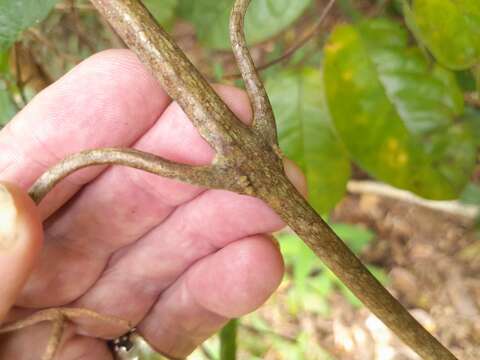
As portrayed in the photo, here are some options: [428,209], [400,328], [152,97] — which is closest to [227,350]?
[400,328]

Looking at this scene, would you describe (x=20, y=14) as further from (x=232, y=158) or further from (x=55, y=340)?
(x=55, y=340)

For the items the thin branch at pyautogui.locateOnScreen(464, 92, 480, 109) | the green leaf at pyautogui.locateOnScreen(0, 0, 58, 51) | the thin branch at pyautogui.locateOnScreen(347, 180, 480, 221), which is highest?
the green leaf at pyautogui.locateOnScreen(0, 0, 58, 51)

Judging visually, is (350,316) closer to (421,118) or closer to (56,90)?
(421,118)

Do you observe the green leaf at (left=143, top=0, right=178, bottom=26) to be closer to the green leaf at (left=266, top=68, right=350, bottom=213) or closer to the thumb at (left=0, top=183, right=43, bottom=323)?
the green leaf at (left=266, top=68, right=350, bottom=213)

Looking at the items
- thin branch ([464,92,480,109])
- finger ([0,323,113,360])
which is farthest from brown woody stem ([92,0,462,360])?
thin branch ([464,92,480,109])

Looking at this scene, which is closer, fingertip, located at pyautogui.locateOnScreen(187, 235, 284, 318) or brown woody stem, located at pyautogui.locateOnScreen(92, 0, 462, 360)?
brown woody stem, located at pyautogui.locateOnScreen(92, 0, 462, 360)

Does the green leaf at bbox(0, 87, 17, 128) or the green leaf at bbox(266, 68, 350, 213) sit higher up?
the green leaf at bbox(0, 87, 17, 128)
